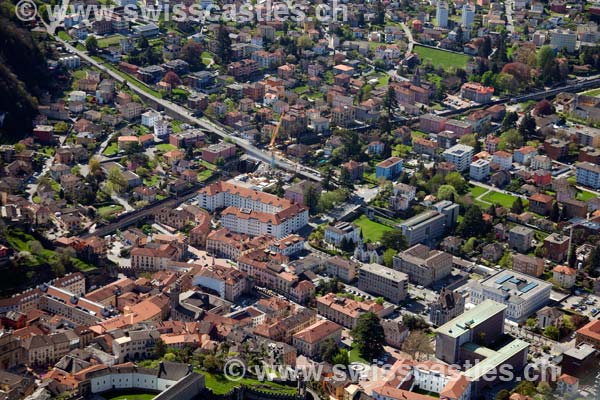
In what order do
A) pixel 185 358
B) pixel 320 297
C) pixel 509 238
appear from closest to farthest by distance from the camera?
pixel 185 358 < pixel 320 297 < pixel 509 238

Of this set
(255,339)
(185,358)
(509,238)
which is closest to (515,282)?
(509,238)

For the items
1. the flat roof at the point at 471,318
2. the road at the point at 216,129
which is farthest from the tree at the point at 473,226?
the road at the point at 216,129

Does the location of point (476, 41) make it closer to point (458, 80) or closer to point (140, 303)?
point (458, 80)

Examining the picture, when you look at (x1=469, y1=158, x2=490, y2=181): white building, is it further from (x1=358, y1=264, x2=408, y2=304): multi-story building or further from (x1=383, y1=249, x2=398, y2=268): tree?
(x1=358, y1=264, x2=408, y2=304): multi-story building

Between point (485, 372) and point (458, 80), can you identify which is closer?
point (485, 372)

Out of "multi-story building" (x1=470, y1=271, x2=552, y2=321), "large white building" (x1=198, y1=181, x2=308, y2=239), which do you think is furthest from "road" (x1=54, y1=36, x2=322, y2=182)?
"multi-story building" (x1=470, y1=271, x2=552, y2=321)

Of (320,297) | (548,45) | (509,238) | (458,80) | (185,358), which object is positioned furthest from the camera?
(548,45)
